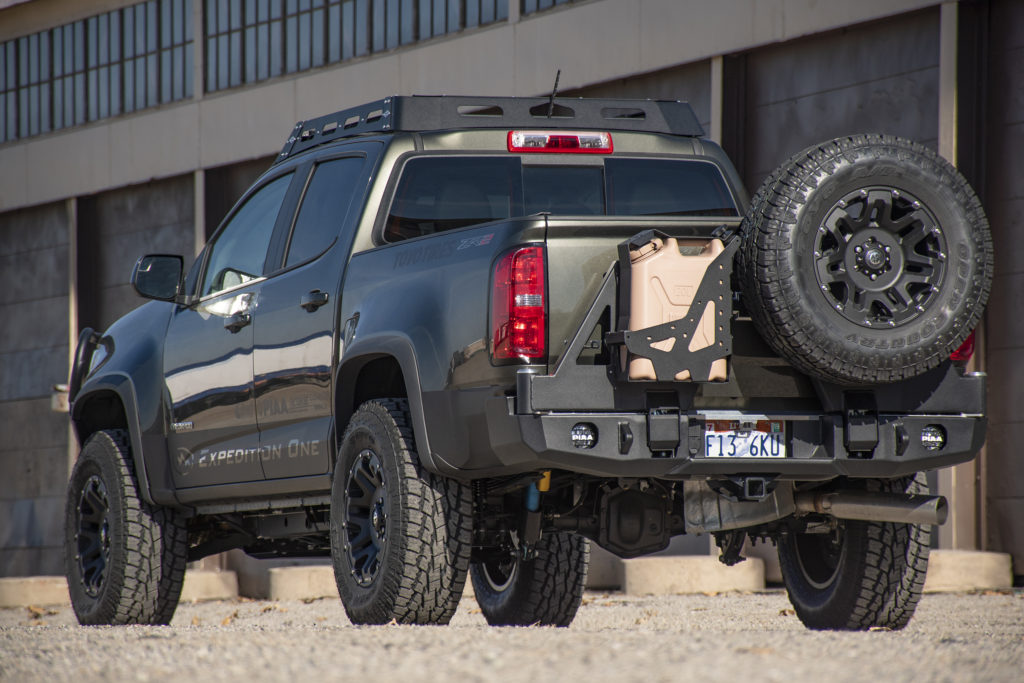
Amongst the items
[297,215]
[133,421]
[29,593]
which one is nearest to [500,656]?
[297,215]

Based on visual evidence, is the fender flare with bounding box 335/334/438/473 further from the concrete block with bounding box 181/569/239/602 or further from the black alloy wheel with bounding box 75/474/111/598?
the concrete block with bounding box 181/569/239/602

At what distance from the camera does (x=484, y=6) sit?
16.7 m

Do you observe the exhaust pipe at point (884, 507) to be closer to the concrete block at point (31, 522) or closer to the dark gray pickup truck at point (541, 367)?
the dark gray pickup truck at point (541, 367)

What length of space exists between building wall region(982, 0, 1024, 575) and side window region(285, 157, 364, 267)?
23.7 ft

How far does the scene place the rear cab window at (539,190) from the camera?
6871 mm

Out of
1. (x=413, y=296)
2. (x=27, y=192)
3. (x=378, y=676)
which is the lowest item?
(x=378, y=676)

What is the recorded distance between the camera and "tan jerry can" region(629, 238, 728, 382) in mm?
5402

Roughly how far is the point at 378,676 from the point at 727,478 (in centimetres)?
183

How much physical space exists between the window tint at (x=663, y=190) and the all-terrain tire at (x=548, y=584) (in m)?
1.69

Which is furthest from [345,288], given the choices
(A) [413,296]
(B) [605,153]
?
(B) [605,153]

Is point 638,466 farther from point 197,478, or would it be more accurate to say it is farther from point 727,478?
point 197,478

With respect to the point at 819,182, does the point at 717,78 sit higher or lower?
higher

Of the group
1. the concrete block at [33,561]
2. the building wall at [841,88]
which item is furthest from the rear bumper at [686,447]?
the concrete block at [33,561]

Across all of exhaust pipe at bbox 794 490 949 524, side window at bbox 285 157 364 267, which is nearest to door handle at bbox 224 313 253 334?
side window at bbox 285 157 364 267
